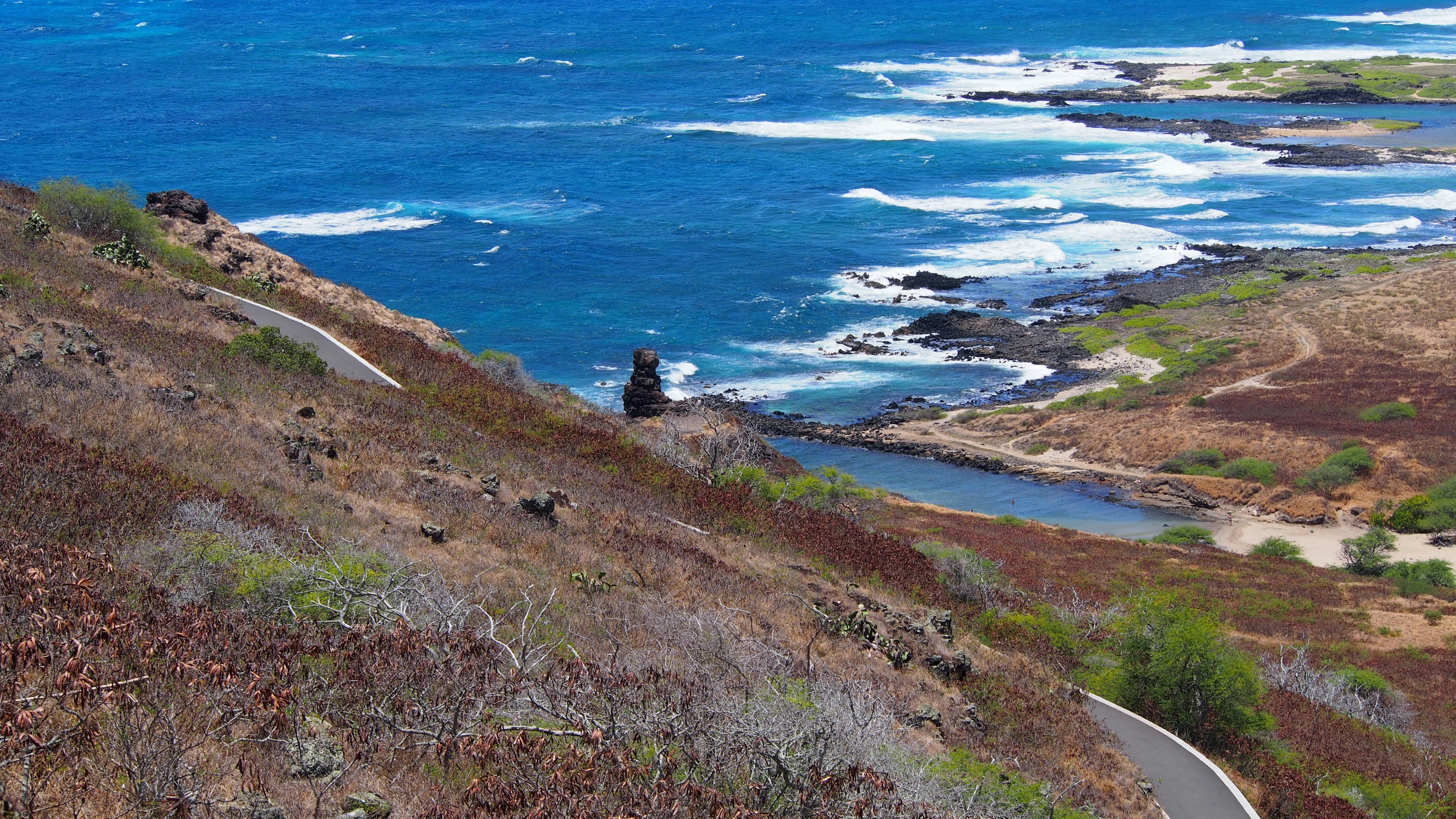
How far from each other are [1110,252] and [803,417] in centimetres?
3116

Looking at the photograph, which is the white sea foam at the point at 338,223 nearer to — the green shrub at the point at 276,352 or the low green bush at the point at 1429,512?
the green shrub at the point at 276,352

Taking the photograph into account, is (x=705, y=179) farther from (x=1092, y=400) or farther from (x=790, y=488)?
(x=790, y=488)

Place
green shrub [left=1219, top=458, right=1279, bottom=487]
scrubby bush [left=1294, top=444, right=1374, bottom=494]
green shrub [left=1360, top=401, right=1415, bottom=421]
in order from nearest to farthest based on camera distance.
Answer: scrubby bush [left=1294, top=444, right=1374, bottom=494]
green shrub [left=1219, top=458, right=1279, bottom=487]
green shrub [left=1360, top=401, right=1415, bottom=421]

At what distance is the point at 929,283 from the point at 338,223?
39.2 meters

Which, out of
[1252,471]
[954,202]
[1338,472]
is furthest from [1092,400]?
[954,202]

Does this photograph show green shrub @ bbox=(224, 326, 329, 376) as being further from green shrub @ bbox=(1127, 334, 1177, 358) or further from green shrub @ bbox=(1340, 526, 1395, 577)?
green shrub @ bbox=(1127, 334, 1177, 358)

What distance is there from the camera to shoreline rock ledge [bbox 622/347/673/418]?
3453 cm

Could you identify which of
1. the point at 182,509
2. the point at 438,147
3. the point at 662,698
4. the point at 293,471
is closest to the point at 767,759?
the point at 662,698

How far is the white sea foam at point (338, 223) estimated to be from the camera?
62125 millimetres

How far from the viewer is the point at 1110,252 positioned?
216 ft

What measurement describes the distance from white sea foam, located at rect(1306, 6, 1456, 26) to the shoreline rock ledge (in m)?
163

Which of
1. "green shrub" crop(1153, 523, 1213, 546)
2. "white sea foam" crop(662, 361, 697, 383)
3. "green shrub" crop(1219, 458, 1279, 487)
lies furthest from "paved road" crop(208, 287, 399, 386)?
"green shrub" crop(1219, 458, 1279, 487)

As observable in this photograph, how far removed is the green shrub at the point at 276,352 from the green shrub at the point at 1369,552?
31453 millimetres

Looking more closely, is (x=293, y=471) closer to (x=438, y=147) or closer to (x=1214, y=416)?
(x=1214, y=416)
